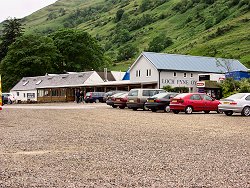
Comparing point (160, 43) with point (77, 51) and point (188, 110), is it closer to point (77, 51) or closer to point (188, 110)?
point (77, 51)

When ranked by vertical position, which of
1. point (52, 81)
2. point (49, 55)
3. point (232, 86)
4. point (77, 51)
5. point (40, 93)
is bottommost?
point (40, 93)

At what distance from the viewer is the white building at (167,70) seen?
57531 mm

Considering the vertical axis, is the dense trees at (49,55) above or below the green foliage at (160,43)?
below

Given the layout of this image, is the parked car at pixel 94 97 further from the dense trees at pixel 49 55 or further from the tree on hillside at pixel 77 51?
the tree on hillside at pixel 77 51

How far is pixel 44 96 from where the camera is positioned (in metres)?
80.6

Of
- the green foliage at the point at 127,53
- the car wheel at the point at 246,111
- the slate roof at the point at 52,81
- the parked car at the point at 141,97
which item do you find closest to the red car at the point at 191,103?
the car wheel at the point at 246,111

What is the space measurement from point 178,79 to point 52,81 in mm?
28161

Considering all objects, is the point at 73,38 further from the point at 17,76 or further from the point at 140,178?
the point at 140,178

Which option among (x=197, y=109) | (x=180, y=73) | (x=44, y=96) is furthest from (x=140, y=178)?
(x=44, y=96)

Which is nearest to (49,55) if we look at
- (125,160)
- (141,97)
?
(141,97)

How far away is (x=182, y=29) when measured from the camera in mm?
145500

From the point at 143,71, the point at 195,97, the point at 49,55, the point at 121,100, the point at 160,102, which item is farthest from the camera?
the point at 49,55

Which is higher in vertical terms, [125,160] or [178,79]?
[178,79]

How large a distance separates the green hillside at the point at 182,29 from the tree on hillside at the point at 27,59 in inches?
1497
